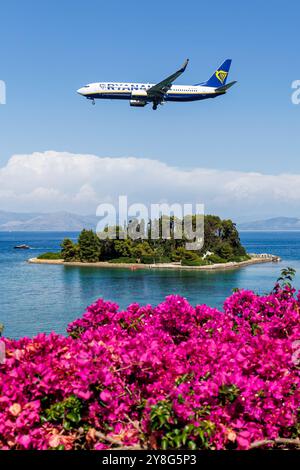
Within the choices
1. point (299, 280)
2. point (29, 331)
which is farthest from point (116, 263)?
point (29, 331)

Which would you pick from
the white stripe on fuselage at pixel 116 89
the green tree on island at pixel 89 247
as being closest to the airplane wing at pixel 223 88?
the white stripe on fuselage at pixel 116 89

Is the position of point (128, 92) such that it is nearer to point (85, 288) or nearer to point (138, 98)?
point (138, 98)

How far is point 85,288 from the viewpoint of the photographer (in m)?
54.2

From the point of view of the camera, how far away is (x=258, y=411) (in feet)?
12.4

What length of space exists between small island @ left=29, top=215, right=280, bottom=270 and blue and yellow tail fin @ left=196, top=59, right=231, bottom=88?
1104 inches

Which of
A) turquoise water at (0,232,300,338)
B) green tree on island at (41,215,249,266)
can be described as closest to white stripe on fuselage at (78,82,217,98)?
turquoise water at (0,232,300,338)

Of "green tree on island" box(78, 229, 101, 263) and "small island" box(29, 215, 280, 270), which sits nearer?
"small island" box(29, 215, 280, 270)

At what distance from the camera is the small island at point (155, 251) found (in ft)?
253

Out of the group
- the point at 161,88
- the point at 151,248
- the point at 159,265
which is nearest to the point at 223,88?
the point at 161,88

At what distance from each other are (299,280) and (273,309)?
56.4 metres

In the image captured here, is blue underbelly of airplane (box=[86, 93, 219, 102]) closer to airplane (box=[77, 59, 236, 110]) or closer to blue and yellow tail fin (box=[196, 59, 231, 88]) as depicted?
airplane (box=[77, 59, 236, 110])

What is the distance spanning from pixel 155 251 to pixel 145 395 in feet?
246

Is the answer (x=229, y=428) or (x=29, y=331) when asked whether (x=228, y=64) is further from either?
(x=229, y=428)

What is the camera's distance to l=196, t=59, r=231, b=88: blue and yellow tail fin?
178 feet
